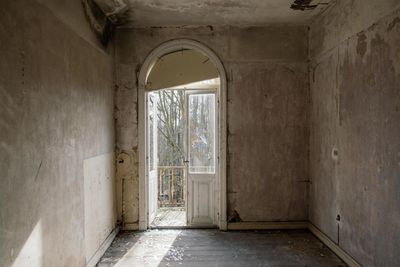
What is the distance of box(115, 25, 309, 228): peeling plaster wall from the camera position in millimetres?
4367

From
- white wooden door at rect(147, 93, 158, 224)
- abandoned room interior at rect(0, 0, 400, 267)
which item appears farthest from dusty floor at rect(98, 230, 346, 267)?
white wooden door at rect(147, 93, 158, 224)

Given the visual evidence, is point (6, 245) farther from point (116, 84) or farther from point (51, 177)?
point (116, 84)

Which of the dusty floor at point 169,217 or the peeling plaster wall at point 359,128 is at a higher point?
the peeling plaster wall at point 359,128

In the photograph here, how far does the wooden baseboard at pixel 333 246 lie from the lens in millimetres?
3112

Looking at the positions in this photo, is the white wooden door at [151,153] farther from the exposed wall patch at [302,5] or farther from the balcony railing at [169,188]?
the exposed wall patch at [302,5]

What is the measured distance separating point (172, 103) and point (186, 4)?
3.83 meters

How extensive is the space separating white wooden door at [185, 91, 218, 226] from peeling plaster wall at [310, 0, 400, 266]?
150 cm

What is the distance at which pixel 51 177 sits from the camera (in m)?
2.33

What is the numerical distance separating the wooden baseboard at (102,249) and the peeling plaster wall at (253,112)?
0.36 meters

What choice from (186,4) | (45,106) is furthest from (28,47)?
(186,4)

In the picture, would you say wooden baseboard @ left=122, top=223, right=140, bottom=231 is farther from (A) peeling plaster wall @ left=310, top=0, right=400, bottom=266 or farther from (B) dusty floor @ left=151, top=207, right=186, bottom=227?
(A) peeling plaster wall @ left=310, top=0, right=400, bottom=266

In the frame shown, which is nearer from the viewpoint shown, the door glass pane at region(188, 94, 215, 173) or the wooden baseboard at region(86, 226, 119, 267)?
the wooden baseboard at region(86, 226, 119, 267)

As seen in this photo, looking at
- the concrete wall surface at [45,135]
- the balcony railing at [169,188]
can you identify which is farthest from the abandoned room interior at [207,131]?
the balcony railing at [169,188]

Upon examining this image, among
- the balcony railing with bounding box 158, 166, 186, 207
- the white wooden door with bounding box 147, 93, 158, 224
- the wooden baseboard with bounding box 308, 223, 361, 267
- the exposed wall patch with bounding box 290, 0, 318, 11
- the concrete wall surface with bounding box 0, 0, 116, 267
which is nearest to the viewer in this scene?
the concrete wall surface with bounding box 0, 0, 116, 267
